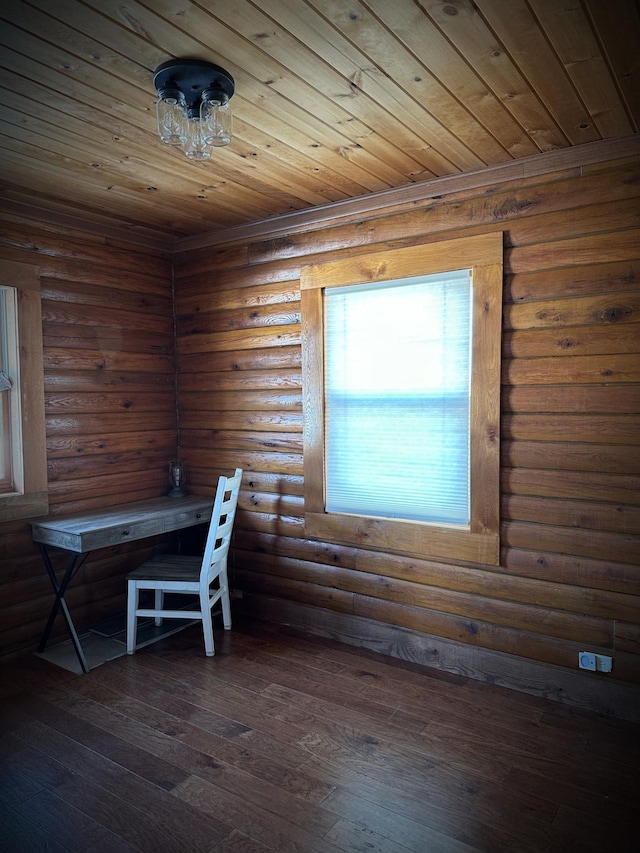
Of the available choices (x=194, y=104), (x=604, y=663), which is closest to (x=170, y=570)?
(x=604, y=663)

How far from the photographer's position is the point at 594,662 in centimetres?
275

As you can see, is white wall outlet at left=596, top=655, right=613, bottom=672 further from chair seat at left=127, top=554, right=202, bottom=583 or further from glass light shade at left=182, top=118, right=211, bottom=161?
glass light shade at left=182, top=118, right=211, bottom=161

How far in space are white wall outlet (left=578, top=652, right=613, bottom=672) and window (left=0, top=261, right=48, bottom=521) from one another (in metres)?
3.15

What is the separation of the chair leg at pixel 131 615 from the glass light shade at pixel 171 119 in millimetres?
2415

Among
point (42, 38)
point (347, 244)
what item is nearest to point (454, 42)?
point (42, 38)

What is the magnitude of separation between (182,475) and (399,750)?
251 centimetres

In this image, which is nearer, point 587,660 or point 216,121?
point 216,121

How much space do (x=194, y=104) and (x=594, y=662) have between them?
303 cm

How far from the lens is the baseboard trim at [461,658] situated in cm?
273

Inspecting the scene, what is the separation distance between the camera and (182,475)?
430 centimetres

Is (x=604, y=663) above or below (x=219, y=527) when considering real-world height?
below

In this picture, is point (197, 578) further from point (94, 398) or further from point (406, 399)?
point (406, 399)

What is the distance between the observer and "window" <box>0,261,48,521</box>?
11.2 feet

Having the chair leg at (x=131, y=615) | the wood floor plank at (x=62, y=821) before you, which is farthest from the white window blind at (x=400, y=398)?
the wood floor plank at (x=62, y=821)
